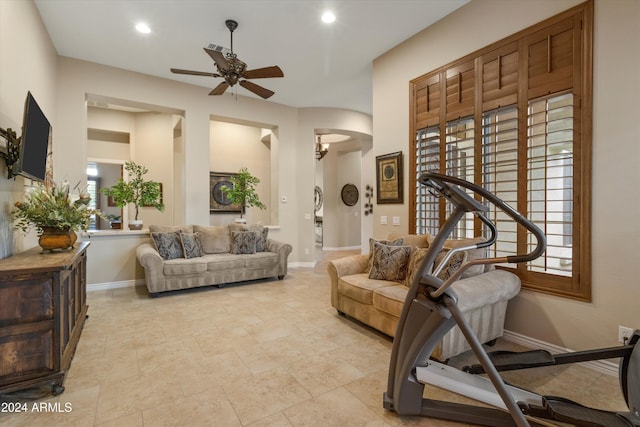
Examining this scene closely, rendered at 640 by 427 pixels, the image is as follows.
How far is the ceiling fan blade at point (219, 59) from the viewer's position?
3102 mm

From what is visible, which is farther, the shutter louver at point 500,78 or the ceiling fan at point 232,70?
the ceiling fan at point 232,70

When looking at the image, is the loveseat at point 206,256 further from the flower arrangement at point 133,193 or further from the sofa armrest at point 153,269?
the flower arrangement at point 133,193

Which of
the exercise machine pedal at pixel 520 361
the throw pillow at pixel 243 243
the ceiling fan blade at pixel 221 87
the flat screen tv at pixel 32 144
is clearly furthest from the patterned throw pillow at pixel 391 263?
the flat screen tv at pixel 32 144

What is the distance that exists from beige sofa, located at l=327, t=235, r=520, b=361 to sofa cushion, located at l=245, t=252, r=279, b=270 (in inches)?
74.7

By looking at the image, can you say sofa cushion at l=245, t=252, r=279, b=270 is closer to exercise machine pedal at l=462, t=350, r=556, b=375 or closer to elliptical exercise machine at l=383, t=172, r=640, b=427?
elliptical exercise machine at l=383, t=172, r=640, b=427

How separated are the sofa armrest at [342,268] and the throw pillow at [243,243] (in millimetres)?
2105

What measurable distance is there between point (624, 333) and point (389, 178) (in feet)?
8.89

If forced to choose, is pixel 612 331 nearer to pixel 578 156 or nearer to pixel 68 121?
pixel 578 156

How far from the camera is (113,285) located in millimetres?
4715

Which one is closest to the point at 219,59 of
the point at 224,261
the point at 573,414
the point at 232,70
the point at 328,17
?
the point at 232,70

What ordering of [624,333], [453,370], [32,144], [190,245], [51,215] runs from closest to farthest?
[453,370]
[624,333]
[51,215]
[32,144]
[190,245]

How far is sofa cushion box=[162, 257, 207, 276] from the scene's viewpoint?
4.24 m

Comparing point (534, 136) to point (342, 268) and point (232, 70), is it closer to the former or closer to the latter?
point (342, 268)

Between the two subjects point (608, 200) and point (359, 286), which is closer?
point (608, 200)
